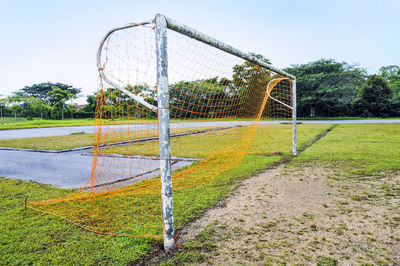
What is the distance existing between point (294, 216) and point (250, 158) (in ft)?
12.6

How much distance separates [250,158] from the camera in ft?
22.7

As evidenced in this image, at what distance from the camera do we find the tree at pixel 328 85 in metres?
32.2

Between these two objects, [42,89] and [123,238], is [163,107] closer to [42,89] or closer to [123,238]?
[123,238]

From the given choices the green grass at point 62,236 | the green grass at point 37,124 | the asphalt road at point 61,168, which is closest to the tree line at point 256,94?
the asphalt road at point 61,168

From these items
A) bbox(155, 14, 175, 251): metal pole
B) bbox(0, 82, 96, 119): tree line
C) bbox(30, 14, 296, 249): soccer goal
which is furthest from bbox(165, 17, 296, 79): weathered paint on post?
bbox(0, 82, 96, 119): tree line

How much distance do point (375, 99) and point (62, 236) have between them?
39.8 meters

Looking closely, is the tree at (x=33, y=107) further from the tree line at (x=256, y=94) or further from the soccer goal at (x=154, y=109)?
the soccer goal at (x=154, y=109)

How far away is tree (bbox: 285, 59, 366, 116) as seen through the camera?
106 feet

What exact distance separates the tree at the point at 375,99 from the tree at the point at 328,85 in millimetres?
1138

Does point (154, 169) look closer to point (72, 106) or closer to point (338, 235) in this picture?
point (338, 235)

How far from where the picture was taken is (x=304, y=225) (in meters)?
2.85

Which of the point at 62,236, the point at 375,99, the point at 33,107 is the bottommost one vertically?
the point at 62,236

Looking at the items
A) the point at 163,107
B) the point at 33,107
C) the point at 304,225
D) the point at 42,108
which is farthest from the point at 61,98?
the point at 304,225

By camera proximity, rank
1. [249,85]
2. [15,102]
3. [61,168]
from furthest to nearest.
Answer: [15,102]
[249,85]
[61,168]
